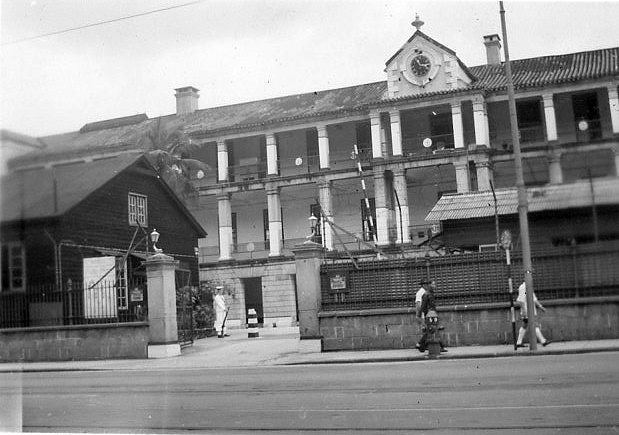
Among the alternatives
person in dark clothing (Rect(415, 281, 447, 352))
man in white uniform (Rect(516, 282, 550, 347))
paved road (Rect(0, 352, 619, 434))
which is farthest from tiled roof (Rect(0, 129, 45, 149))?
man in white uniform (Rect(516, 282, 550, 347))

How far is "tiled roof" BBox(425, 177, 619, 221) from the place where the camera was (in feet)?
17.6

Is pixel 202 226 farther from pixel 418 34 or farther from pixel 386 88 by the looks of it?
pixel 418 34

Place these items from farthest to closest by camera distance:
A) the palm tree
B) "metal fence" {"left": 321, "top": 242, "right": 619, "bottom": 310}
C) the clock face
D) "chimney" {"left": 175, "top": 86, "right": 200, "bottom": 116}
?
1. "metal fence" {"left": 321, "top": 242, "right": 619, "bottom": 310}
2. the palm tree
3. "chimney" {"left": 175, "top": 86, "right": 200, "bottom": 116}
4. the clock face

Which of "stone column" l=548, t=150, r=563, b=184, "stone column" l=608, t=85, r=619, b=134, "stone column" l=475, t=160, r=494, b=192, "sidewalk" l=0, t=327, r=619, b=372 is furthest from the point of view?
"sidewalk" l=0, t=327, r=619, b=372

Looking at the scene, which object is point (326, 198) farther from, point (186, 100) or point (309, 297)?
point (309, 297)

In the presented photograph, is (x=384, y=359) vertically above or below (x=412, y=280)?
below

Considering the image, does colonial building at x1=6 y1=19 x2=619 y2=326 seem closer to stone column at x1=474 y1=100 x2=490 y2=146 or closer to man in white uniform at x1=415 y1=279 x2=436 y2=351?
stone column at x1=474 y1=100 x2=490 y2=146

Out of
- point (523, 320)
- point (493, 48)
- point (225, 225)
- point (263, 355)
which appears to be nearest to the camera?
point (493, 48)

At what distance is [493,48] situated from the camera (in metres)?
8.64

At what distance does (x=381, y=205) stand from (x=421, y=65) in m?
2.09

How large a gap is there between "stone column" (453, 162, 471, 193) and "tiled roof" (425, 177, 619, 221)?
0.18m

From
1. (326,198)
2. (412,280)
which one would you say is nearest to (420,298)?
(412,280)

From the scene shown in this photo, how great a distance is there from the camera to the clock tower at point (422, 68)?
9.09m

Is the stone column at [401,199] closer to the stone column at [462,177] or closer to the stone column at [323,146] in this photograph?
the stone column at [462,177]
